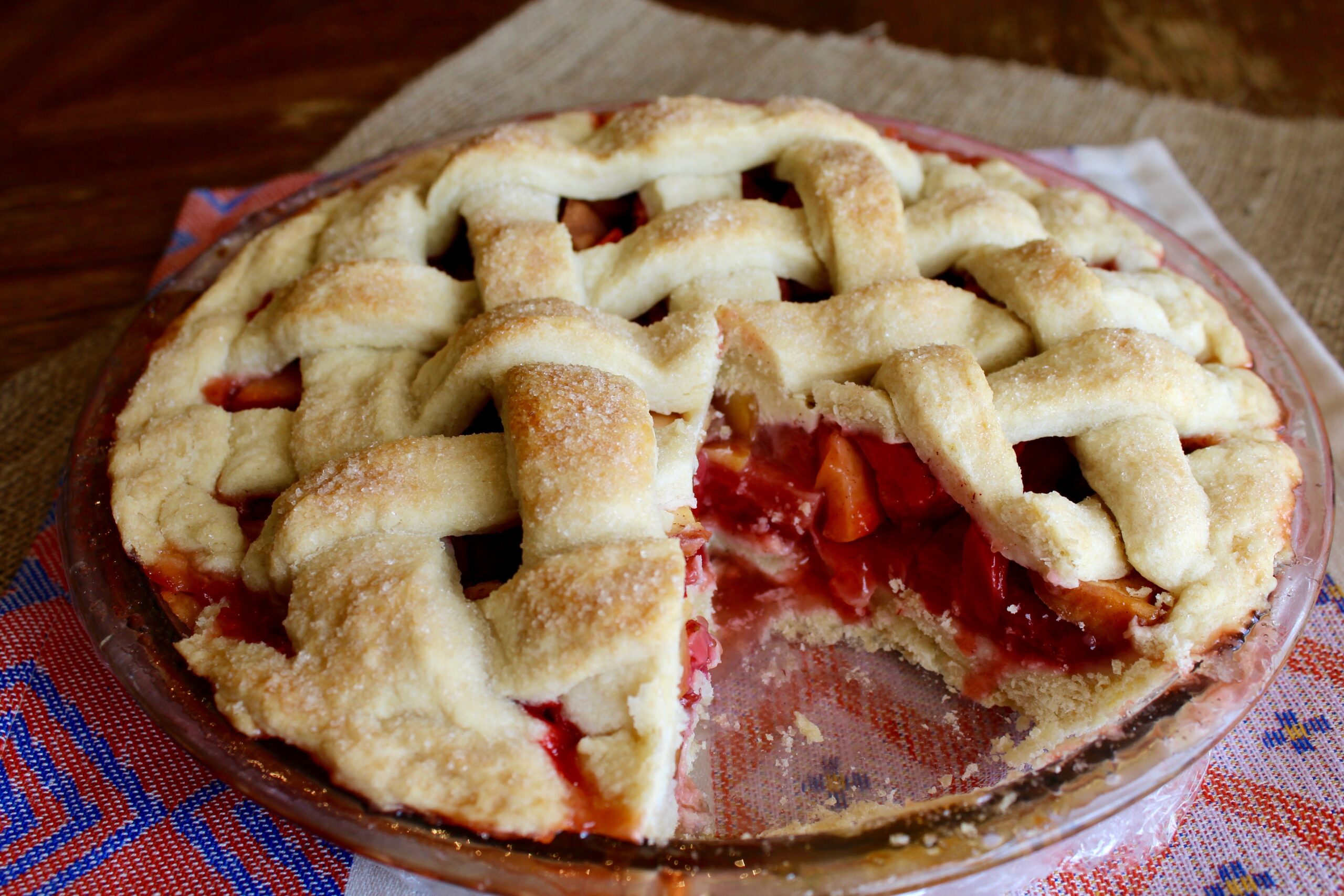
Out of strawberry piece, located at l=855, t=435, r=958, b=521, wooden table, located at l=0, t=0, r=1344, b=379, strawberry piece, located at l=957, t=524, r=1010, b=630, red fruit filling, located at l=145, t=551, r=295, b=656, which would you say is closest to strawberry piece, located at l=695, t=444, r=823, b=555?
strawberry piece, located at l=855, t=435, r=958, b=521

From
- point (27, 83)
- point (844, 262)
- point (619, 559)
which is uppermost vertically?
point (844, 262)

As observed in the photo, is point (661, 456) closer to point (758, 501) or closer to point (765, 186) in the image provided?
point (758, 501)

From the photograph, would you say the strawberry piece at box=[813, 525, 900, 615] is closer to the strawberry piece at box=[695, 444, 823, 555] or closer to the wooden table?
the strawberry piece at box=[695, 444, 823, 555]

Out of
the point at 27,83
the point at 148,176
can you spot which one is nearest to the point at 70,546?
the point at 148,176

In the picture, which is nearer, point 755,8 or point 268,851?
point 268,851

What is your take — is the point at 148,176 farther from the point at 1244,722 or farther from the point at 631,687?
the point at 1244,722

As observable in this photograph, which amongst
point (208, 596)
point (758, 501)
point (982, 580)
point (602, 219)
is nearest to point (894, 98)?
point (602, 219)

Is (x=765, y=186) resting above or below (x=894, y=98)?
above

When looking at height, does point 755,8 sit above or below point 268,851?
above
